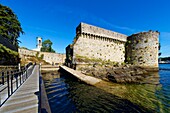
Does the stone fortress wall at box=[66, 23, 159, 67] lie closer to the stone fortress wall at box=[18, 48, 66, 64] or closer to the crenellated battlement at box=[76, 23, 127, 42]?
the crenellated battlement at box=[76, 23, 127, 42]

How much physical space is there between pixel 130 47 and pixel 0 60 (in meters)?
30.6

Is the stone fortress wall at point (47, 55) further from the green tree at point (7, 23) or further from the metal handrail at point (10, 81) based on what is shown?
the metal handrail at point (10, 81)

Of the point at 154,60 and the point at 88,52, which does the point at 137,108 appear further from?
the point at 154,60

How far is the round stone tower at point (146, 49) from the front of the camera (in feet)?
89.5

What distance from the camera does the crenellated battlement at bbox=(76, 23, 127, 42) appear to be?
2317 cm

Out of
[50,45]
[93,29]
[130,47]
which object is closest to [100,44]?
[93,29]

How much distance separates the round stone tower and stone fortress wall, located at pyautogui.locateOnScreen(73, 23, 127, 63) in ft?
11.3

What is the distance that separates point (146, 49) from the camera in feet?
91.0

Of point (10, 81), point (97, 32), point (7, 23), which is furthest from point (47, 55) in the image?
point (10, 81)

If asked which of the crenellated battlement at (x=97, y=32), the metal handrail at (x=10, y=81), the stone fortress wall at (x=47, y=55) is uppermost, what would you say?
the crenellated battlement at (x=97, y=32)

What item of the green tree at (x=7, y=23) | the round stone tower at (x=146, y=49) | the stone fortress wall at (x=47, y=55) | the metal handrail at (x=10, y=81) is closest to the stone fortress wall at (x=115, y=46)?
the round stone tower at (x=146, y=49)

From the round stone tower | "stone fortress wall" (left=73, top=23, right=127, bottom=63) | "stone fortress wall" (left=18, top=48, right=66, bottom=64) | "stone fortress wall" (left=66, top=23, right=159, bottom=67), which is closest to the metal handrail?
"stone fortress wall" (left=66, top=23, right=159, bottom=67)

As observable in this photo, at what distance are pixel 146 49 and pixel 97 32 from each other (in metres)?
14.4

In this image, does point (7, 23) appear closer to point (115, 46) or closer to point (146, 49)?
point (115, 46)
